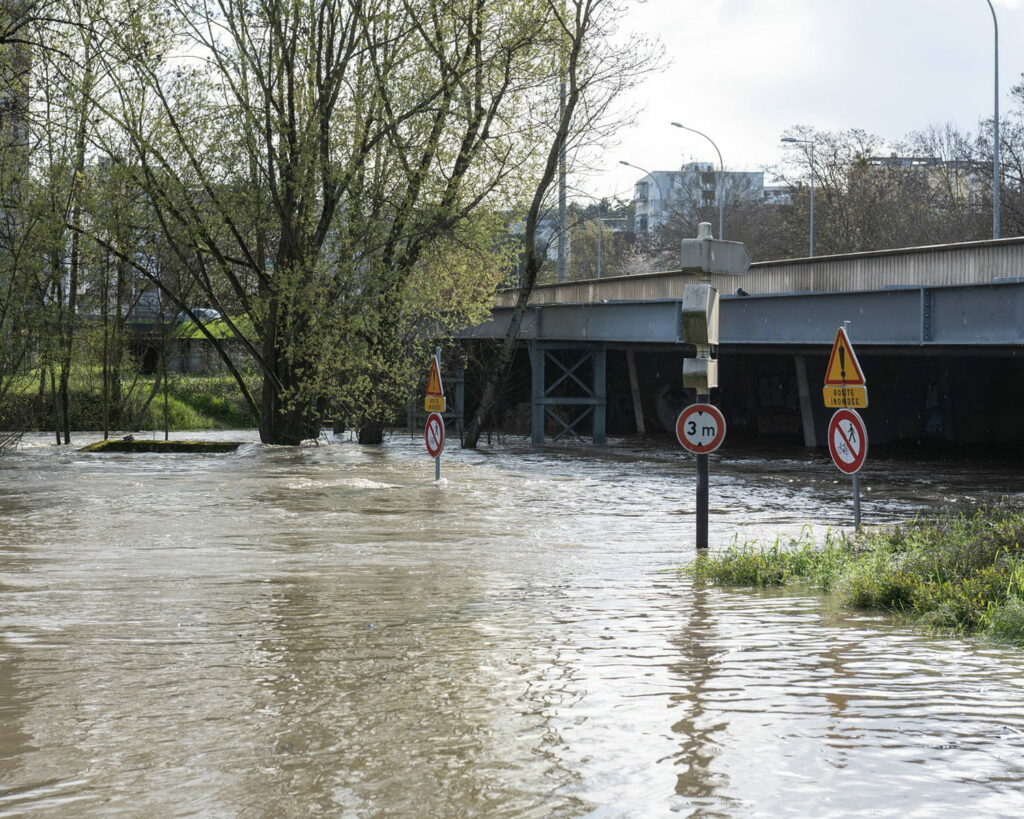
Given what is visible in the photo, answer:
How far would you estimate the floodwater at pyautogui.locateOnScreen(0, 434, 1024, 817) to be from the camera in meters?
4.73

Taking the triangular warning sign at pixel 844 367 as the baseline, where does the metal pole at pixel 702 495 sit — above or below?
below

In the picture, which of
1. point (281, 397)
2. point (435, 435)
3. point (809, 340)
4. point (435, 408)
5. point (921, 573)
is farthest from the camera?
point (281, 397)

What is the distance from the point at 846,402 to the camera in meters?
12.8

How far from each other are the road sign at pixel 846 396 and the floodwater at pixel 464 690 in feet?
7.04

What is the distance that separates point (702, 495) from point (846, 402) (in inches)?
63.7

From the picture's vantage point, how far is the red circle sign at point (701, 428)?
1218cm

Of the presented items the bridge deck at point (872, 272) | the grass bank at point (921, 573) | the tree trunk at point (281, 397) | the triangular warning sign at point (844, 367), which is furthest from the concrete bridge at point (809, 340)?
the tree trunk at point (281, 397)

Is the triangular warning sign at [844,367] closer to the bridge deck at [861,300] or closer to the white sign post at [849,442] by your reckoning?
the white sign post at [849,442]

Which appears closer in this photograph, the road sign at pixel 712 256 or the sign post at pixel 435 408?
the road sign at pixel 712 256

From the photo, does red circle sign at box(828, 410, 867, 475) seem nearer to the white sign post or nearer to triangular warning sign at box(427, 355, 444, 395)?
the white sign post

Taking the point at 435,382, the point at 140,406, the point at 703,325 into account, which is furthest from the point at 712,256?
the point at 140,406

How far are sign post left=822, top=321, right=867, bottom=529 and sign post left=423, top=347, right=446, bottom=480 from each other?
25.8ft

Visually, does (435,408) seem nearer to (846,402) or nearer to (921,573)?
(846,402)

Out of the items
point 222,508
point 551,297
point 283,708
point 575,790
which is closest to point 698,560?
point 283,708
